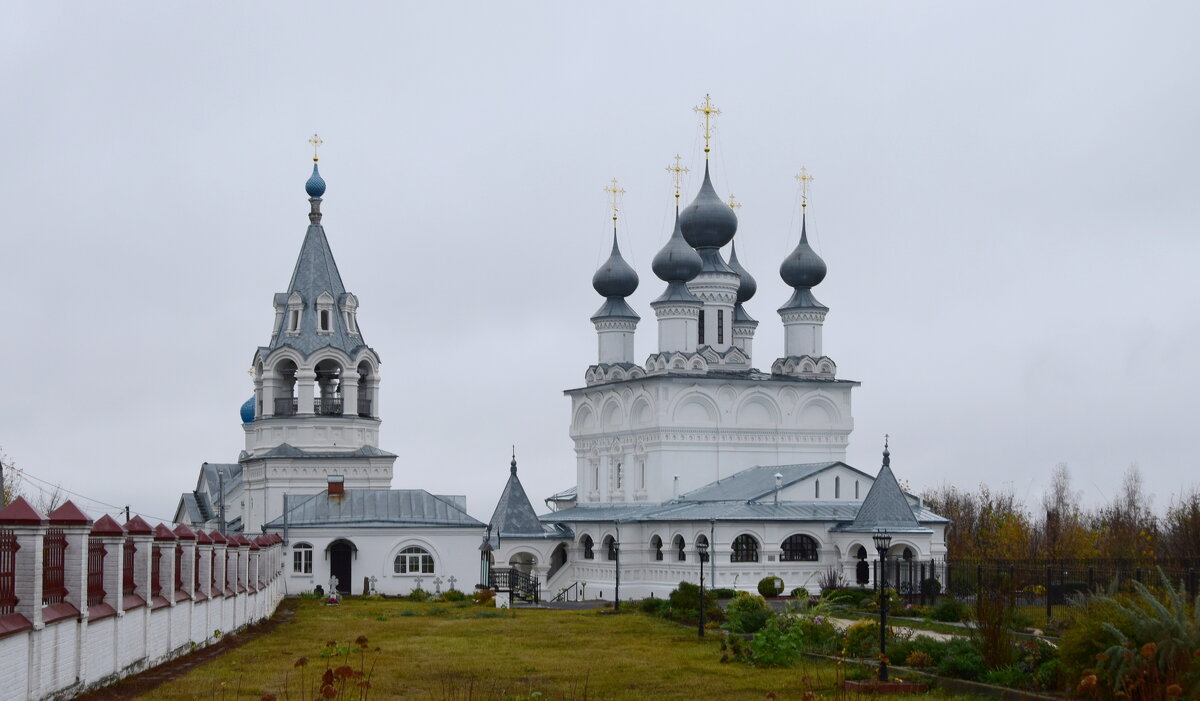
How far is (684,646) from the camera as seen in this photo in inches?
791

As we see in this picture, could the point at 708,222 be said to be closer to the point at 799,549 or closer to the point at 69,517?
the point at 799,549

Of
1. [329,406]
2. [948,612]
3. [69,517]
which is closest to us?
[69,517]

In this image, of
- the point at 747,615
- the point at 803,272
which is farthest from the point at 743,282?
the point at 747,615

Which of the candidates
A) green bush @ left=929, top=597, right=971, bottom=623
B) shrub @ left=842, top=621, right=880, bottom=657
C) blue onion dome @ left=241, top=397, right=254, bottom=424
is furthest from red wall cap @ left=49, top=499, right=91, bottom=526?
blue onion dome @ left=241, top=397, right=254, bottom=424

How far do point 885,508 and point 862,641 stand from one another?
64.5 ft

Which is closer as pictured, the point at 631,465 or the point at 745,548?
the point at 745,548

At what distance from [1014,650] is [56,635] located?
27.6ft

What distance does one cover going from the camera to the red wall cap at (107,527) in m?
15.1

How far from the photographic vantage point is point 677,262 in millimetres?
42406

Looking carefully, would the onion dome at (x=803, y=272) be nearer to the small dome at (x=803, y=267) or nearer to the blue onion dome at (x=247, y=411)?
the small dome at (x=803, y=267)

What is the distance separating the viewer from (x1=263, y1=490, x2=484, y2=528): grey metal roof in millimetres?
37688

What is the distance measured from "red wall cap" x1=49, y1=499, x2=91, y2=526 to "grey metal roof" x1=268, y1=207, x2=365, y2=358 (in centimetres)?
2798

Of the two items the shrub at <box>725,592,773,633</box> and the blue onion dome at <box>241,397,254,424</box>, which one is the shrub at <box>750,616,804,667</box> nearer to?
the shrub at <box>725,592,773,633</box>

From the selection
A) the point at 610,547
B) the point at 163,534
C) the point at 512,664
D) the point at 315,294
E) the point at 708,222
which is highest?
the point at 708,222
